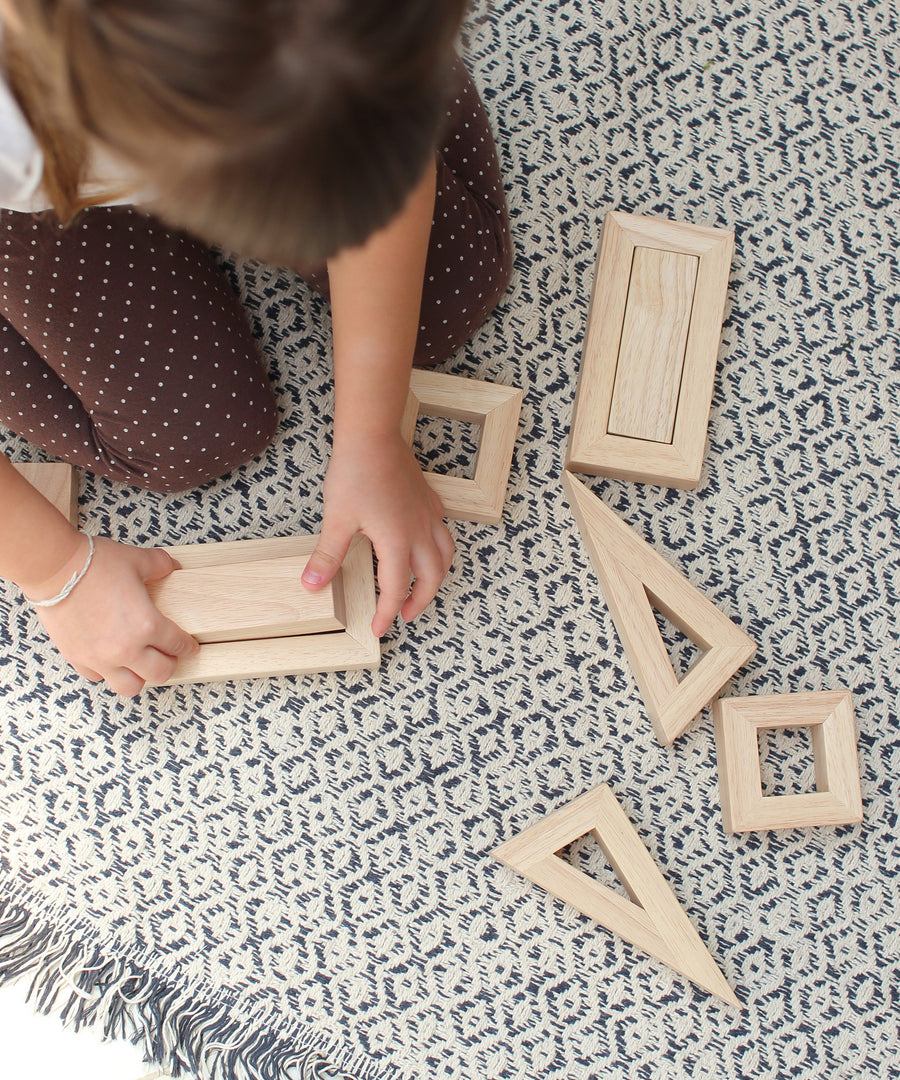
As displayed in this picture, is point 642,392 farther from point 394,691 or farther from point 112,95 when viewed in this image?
point 112,95

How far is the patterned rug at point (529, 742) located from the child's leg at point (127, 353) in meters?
0.06

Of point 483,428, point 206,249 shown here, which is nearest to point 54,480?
point 206,249

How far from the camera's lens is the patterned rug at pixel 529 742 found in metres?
0.71

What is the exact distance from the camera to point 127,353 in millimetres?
652

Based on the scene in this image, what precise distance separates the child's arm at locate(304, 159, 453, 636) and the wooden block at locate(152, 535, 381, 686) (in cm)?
2

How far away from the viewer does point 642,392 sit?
76 centimetres

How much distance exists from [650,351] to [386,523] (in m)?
0.29

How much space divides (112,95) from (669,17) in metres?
0.71

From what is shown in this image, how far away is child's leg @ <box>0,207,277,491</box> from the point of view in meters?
0.62

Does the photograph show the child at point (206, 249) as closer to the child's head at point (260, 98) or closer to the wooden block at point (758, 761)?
the child's head at point (260, 98)

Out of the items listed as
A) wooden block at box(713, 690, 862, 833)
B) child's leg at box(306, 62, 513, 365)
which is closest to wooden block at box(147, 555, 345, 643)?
child's leg at box(306, 62, 513, 365)

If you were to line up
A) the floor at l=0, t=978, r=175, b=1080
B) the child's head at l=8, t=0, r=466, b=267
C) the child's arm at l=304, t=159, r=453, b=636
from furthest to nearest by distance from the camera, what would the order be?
the floor at l=0, t=978, r=175, b=1080, the child's arm at l=304, t=159, r=453, b=636, the child's head at l=8, t=0, r=466, b=267

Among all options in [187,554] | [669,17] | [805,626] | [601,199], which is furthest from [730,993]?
[669,17]

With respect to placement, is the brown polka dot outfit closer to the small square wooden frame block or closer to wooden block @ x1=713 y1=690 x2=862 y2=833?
the small square wooden frame block
